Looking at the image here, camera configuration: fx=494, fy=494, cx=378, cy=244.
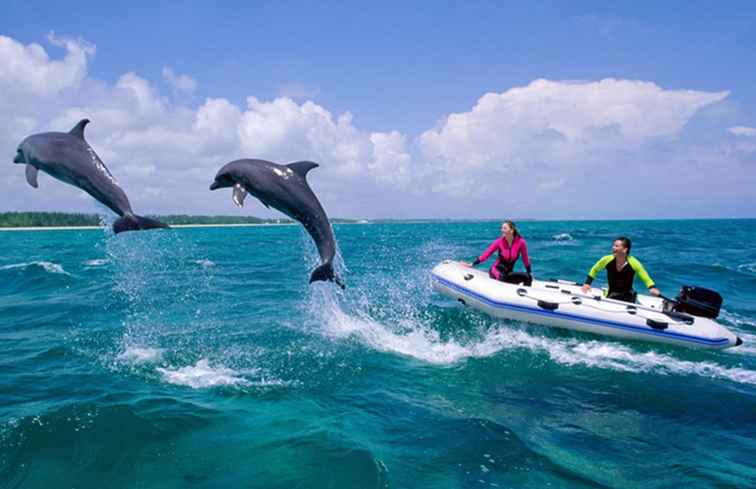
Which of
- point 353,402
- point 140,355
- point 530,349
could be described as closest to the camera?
point 353,402

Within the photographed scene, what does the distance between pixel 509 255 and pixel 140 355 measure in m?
9.95

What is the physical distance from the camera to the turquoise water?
20.5 feet

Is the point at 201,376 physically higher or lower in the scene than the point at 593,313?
lower

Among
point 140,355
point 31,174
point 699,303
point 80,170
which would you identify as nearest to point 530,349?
point 699,303

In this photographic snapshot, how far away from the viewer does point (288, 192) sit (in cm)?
714

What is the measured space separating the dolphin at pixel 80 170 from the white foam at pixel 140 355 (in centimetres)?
532


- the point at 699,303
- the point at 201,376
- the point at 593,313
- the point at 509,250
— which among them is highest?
the point at 509,250

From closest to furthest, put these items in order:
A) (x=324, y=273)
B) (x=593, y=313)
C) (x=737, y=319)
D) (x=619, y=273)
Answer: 1. (x=324, y=273)
2. (x=593, y=313)
3. (x=619, y=273)
4. (x=737, y=319)

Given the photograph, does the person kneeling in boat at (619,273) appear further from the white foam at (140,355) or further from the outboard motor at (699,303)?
the white foam at (140,355)

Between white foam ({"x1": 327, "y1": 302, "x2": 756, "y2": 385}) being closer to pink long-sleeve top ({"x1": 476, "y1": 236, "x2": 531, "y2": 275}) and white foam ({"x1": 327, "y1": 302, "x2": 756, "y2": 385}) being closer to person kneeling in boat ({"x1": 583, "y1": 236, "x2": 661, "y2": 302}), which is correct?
person kneeling in boat ({"x1": 583, "y1": 236, "x2": 661, "y2": 302})

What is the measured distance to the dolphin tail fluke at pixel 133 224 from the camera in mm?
5793

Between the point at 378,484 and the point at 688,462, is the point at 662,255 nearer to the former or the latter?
the point at 688,462

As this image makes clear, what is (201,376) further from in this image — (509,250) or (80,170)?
(509,250)

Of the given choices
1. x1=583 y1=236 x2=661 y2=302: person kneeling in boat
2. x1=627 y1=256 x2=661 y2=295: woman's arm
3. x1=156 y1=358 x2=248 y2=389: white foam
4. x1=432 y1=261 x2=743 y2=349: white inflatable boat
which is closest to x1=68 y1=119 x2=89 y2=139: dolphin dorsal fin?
x1=156 y1=358 x2=248 y2=389: white foam
